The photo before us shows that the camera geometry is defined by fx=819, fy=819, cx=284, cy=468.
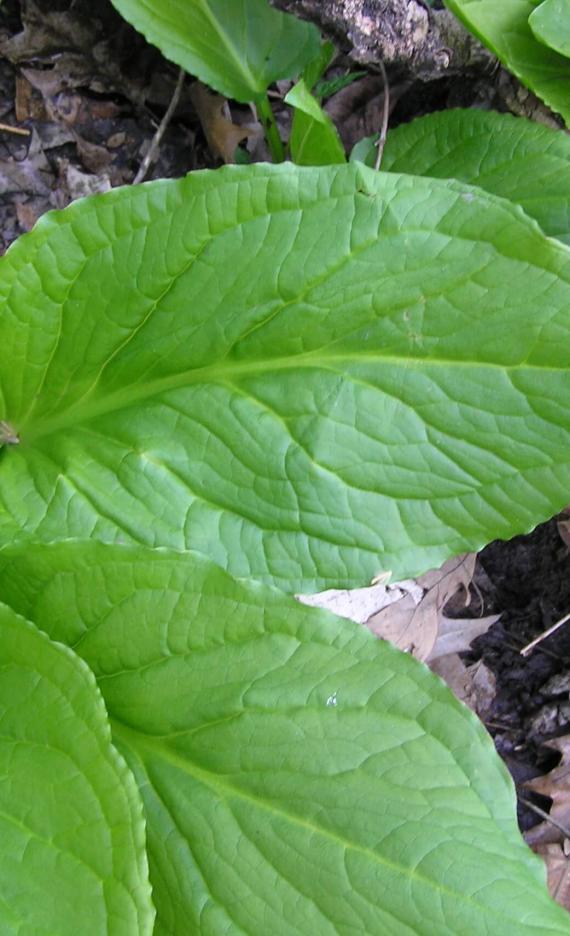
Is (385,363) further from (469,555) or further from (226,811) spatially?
(469,555)

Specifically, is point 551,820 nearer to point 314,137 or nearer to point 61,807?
point 61,807

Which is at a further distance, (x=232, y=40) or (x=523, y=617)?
(x=523, y=617)

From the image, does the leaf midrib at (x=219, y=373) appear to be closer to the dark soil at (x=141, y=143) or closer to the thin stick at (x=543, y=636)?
the dark soil at (x=141, y=143)

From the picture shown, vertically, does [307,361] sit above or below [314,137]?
below

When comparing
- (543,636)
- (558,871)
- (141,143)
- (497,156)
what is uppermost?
(497,156)

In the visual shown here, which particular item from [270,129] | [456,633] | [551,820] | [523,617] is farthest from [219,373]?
[551,820]

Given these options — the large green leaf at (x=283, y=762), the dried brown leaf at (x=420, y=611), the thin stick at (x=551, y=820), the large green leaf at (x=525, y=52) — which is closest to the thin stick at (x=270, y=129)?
the large green leaf at (x=525, y=52)
